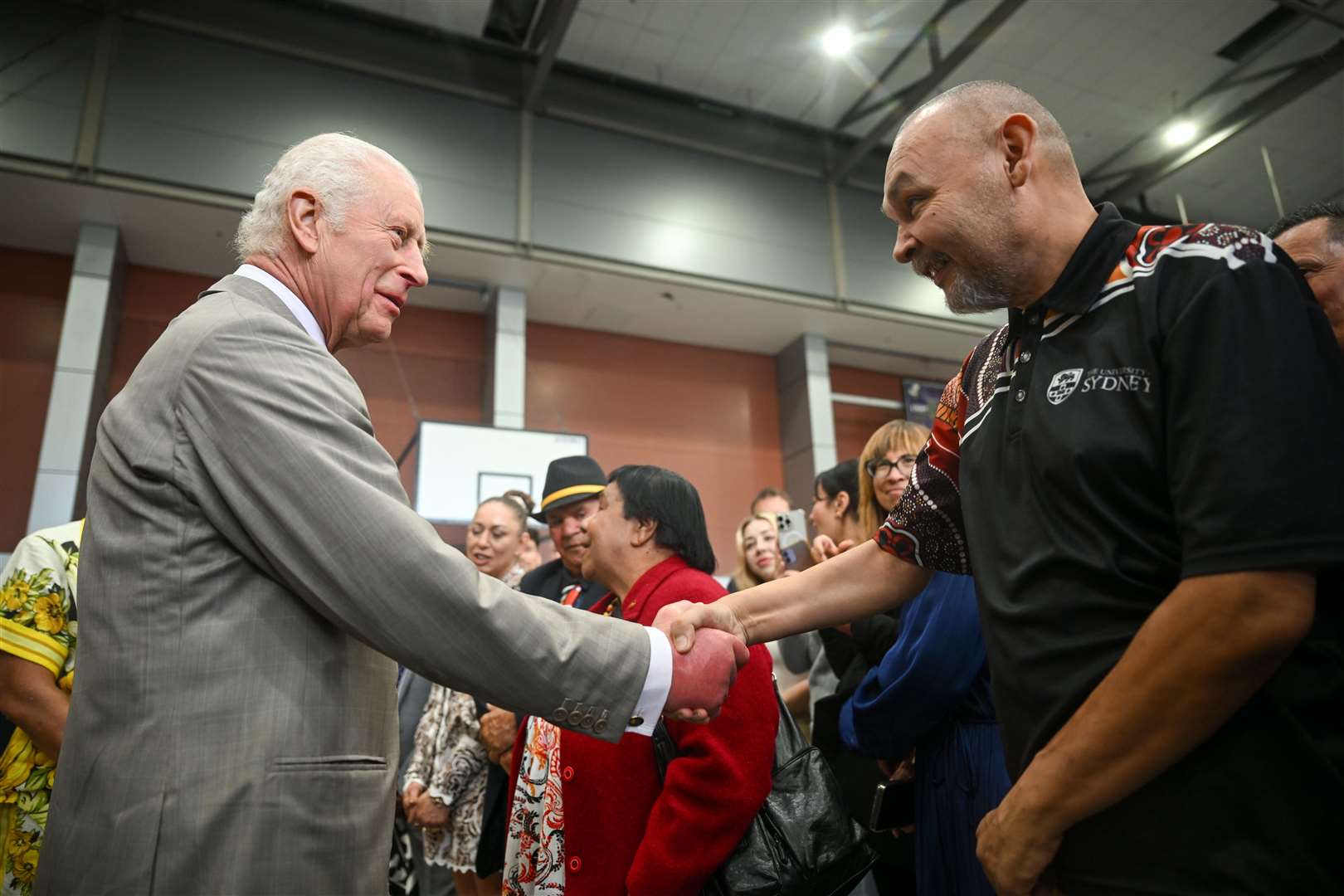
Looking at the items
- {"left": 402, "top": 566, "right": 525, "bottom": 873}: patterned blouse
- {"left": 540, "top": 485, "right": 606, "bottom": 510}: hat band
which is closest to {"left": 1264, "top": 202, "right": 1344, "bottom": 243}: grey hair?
{"left": 540, "top": 485, "right": 606, "bottom": 510}: hat band

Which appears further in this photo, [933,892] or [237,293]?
[933,892]

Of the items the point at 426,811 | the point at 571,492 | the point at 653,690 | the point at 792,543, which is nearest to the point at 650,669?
the point at 653,690

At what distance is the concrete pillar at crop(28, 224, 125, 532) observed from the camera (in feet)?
17.7

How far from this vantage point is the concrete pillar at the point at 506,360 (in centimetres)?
679

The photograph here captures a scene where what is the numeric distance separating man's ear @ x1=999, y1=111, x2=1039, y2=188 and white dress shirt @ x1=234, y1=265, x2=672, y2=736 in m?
0.81

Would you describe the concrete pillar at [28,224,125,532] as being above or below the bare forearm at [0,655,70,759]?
above

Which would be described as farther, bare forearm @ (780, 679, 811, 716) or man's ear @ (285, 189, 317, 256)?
bare forearm @ (780, 679, 811, 716)

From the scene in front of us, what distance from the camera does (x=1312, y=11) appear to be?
6062 millimetres

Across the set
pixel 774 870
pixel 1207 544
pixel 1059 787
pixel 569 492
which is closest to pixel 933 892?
pixel 774 870

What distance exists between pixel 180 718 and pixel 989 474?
102cm

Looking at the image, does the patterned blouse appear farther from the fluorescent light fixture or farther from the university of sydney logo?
the fluorescent light fixture

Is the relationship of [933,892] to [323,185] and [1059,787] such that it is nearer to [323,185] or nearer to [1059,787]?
[1059,787]

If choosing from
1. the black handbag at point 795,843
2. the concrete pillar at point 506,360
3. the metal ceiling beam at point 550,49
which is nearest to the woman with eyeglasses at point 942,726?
the black handbag at point 795,843

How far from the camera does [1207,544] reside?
817 mm
